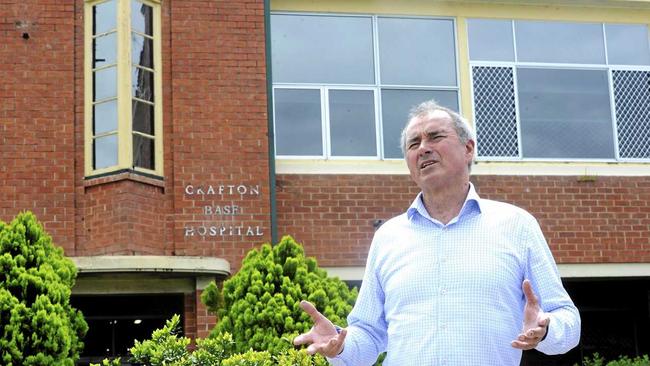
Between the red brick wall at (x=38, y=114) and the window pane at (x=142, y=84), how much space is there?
627 millimetres

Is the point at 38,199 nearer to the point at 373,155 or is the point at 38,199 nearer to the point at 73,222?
the point at 73,222

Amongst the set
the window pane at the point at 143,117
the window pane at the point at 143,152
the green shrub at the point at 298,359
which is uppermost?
the window pane at the point at 143,117

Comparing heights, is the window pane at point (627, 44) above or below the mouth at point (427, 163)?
above

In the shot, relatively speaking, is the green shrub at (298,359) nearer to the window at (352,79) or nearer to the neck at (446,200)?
the neck at (446,200)

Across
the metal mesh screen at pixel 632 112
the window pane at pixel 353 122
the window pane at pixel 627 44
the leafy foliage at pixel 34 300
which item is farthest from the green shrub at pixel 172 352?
the window pane at pixel 627 44

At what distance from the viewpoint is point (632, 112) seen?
12641 millimetres

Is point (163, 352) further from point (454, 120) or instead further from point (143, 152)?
point (143, 152)

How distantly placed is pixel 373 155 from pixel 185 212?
221cm

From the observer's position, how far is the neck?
4004 millimetres

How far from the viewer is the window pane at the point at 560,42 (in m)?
12.5

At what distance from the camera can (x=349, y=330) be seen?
402cm

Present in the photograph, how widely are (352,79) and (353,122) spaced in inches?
19.1

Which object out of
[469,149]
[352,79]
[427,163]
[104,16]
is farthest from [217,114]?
[427,163]

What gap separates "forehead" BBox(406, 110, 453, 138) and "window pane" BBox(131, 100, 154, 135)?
716 cm
